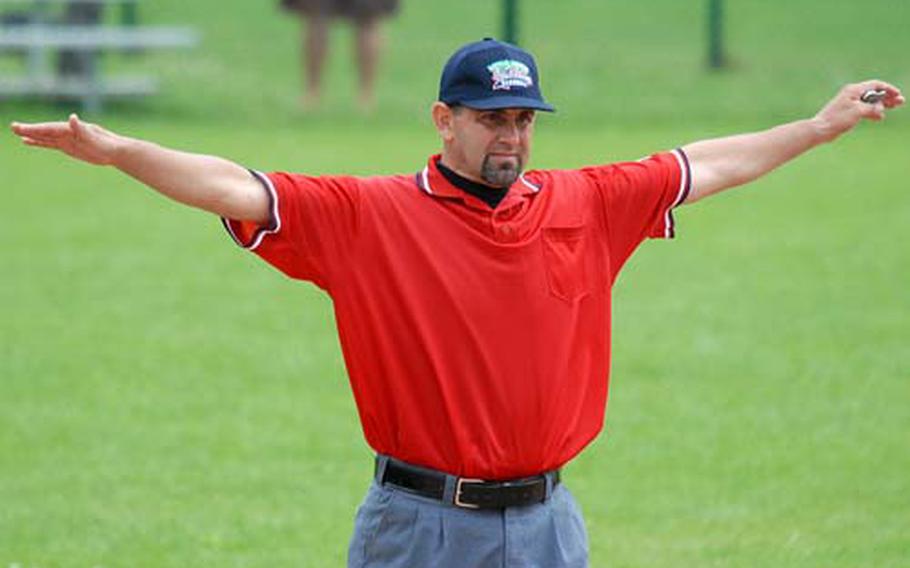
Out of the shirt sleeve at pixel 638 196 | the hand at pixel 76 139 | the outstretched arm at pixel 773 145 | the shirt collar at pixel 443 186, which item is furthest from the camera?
the outstretched arm at pixel 773 145

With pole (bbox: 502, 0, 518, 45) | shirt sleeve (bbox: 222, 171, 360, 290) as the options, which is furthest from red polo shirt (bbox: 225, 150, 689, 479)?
pole (bbox: 502, 0, 518, 45)

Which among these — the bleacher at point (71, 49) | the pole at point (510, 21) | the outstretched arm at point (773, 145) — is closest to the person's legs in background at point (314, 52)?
the bleacher at point (71, 49)

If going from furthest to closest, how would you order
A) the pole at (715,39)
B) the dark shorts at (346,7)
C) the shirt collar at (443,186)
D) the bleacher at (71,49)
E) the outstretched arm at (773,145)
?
the pole at (715,39), the bleacher at (71,49), the dark shorts at (346,7), the outstretched arm at (773,145), the shirt collar at (443,186)

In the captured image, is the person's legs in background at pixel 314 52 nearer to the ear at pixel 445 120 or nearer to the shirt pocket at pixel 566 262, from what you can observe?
the ear at pixel 445 120

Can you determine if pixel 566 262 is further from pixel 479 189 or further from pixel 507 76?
pixel 507 76

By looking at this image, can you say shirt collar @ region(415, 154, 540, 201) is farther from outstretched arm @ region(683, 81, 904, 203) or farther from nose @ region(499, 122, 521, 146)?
outstretched arm @ region(683, 81, 904, 203)

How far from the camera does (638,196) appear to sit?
231 inches

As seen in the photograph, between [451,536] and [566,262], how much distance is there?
81cm

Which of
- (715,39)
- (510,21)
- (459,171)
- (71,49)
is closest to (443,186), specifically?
(459,171)

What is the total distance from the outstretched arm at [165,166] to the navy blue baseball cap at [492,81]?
612 mm

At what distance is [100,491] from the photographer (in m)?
9.27

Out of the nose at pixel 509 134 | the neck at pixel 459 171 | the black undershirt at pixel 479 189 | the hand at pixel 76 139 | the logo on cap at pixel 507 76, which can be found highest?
the logo on cap at pixel 507 76

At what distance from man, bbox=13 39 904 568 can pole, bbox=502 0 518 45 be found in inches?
632

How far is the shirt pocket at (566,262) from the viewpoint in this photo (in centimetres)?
555
